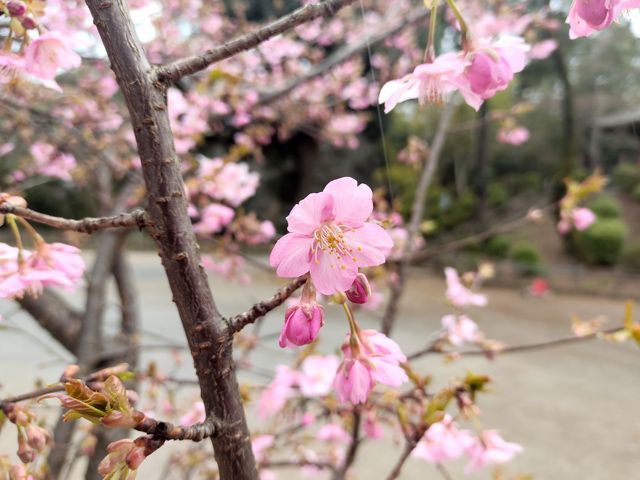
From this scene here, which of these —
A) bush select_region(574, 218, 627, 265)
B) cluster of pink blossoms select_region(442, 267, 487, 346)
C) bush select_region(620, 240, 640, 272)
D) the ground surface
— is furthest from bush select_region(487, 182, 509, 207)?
cluster of pink blossoms select_region(442, 267, 487, 346)

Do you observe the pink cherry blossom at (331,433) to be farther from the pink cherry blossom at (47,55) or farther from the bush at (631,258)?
the bush at (631,258)

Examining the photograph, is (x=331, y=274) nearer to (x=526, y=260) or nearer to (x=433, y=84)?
(x=433, y=84)

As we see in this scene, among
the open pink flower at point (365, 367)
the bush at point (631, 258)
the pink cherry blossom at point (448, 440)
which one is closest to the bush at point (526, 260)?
the bush at point (631, 258)

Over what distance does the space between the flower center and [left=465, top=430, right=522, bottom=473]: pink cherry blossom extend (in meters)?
0.50

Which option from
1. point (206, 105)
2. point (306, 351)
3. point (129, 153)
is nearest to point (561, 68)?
point (206, 105)

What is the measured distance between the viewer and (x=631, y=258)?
5.94 metres

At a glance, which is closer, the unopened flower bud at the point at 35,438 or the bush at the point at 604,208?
the unopened flower bud at the point at 35,438

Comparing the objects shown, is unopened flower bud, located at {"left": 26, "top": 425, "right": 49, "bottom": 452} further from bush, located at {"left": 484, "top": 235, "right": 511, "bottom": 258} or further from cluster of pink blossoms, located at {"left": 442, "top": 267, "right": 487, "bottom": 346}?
bush, located at {"left": 484, "top": 235, "right": 511, "bottom": 258}

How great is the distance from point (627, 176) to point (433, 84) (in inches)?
324

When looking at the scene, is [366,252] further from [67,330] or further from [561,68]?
[561,68]

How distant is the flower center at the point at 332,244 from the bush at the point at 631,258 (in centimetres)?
654

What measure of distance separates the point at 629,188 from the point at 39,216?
27.9 feet

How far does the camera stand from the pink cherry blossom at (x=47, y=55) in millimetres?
419

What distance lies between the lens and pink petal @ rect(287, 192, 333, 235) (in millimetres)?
293
